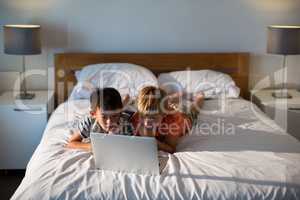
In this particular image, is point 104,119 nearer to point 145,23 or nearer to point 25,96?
point 25,96

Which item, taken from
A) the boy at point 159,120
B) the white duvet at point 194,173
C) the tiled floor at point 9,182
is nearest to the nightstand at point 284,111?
the white duvet at point 194,173

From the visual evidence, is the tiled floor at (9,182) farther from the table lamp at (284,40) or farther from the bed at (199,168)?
the table lamp at (284,40)

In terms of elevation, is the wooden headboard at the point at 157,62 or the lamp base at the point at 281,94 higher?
the wooden headboard at the point at 157,62

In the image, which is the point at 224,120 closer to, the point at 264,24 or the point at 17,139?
the point at 264,24

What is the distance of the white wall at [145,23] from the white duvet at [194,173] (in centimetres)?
126

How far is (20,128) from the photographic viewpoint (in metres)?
3.34

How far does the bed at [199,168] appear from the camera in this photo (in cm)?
196

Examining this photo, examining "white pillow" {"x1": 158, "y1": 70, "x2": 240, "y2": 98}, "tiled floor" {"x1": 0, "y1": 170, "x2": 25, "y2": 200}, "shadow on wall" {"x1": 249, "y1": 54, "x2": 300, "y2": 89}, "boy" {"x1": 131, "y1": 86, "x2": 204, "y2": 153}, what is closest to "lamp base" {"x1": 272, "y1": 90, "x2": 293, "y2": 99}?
"shadow on wall" {"x1": 249, "y1": 54, "x2": 300, "y2": 89}

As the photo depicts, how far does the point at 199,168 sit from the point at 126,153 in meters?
0.36

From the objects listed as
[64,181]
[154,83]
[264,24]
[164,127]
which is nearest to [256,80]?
[264,24]

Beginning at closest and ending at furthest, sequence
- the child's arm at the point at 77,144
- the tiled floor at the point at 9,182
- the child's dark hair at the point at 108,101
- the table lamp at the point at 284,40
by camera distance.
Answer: the child's dark hair at the point at 108,101
the child's arm at the point at 77,144
the tiled floor at the point at 9,182
the table lamp at the point at 284,40

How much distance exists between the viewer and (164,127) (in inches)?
97.3

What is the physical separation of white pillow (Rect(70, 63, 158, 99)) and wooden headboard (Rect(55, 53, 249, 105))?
6.5 inches

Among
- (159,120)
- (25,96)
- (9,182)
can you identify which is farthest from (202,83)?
(9,182)
